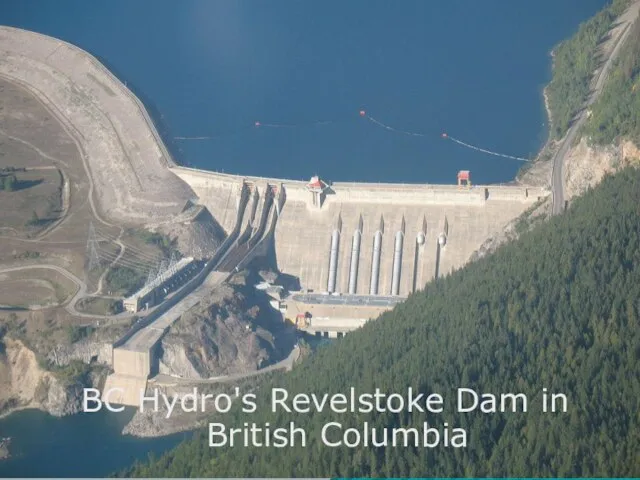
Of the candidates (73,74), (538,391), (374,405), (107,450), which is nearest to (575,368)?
(538,391)

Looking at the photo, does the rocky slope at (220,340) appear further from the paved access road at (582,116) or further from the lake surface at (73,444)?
the paved access road at (582,116)

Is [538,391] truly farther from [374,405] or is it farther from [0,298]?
[0,298]

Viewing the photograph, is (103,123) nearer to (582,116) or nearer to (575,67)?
(582,116)

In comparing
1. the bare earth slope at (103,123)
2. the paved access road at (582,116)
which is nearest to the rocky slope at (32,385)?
the bare earth slope at (103,123)

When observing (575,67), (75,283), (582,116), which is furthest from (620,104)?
(75,283)

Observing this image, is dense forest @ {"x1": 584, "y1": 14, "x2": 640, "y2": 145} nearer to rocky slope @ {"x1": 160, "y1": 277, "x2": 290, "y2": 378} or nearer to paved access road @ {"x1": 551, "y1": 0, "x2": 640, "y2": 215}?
paved access road @ {"x1": 551, "y1": 0, "x2": 640, "y2": 215}
